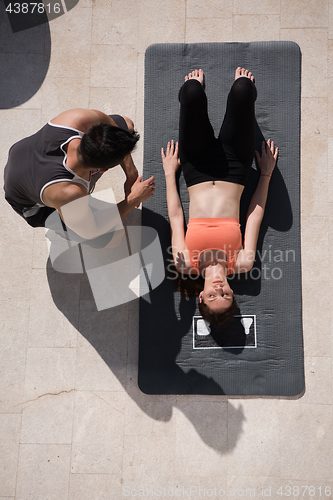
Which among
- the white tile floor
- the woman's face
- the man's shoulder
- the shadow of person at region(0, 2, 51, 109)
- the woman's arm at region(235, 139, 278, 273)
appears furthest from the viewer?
the shadow of person at region(0, 2, 51, 109)

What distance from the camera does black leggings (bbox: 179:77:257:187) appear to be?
2.19 metres

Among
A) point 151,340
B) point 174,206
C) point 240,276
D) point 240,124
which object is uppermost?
point 240,124

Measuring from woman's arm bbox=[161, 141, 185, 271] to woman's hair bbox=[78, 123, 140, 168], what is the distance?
778 millimetres

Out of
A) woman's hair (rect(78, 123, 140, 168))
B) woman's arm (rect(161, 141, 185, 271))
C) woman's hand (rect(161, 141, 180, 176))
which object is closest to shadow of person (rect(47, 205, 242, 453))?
woman's arm (rect(161, 141, 185, 271))

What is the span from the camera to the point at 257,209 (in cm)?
237

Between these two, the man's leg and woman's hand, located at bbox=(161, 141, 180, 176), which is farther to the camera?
woman's hand, located at bbox=(161, 141, 180, 176)

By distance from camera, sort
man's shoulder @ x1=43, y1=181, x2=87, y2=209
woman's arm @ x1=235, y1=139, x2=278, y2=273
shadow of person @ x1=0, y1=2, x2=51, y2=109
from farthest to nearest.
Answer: shadow of person @ x1=0, y1=2, x2=51, y2=109 < woman's arm @ x1=235, y1=139, x2=278, y2=273 < man's shoulder @ x1=43, y1=181, x2=87, y2=209

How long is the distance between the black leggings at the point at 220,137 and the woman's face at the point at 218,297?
2.34 ft

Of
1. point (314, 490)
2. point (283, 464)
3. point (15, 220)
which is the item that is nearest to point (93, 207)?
point (15, 220)

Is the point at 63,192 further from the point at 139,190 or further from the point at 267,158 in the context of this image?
the point at 267,158

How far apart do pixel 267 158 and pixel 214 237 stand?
780mm

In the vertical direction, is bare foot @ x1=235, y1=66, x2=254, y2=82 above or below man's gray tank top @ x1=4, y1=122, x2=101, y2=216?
above

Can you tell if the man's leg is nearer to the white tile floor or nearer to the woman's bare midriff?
the woman's bare midriff

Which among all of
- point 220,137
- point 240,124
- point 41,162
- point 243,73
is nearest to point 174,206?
point 220,137
